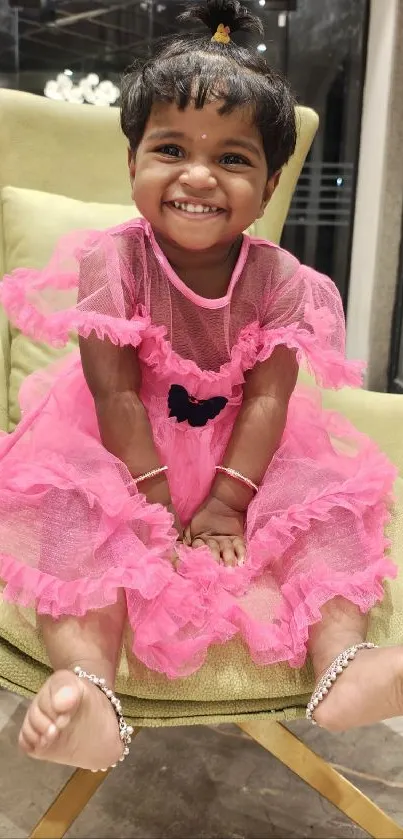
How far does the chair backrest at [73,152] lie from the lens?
4.82 feet

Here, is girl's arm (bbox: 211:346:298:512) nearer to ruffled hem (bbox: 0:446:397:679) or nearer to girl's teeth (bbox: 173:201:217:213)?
ruffled hem (bbox: 0:446:397:679)

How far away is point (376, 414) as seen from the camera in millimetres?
1287

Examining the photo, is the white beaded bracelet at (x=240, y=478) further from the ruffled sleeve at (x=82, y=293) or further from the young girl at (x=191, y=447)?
the ruffled sleeve at (x=82, y=293)

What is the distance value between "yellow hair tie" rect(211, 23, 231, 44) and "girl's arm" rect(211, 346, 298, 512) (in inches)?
15.7

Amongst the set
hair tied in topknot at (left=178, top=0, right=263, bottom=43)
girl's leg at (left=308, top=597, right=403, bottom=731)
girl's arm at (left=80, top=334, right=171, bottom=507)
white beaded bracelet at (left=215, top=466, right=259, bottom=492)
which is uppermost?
hair tied in topknot at (left=178, top=0, right=263, bottom=43)

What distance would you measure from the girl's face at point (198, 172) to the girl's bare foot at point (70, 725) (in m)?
0.54

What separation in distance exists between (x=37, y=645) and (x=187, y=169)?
0.59m

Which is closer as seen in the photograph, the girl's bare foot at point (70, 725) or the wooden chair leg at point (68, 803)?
the girl's bare foot at point (70, 725)

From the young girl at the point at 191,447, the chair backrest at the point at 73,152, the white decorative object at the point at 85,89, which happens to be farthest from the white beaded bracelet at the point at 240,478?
the white decorative object at the point at 85,89

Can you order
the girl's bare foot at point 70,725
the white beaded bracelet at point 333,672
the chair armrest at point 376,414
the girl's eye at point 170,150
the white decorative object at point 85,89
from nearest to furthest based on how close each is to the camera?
the girl's bare foot at point 70,725, the white beaded bracelet at point 333,672, the girl's eye at point 170,150, the chair armrest at point 376,414, the white decorative object at point 85,89

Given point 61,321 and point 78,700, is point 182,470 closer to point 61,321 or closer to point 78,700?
point 61,321

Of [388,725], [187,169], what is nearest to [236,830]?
[388,725]

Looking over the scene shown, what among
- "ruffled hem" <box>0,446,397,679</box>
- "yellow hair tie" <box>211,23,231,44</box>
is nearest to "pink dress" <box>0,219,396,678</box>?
"ruffled hem" <box>0,446,397,679</box>

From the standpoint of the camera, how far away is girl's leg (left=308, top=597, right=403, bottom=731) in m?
0.76
